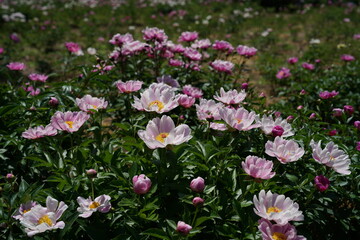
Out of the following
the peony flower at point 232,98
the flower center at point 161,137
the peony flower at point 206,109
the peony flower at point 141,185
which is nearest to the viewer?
the peony flower at point 141,185

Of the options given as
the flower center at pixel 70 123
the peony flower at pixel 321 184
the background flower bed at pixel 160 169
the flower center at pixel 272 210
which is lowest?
the background flower bed at pixel 160 169

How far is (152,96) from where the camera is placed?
1.62 metres

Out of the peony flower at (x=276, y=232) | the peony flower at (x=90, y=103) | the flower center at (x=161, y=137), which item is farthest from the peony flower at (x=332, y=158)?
the peony flower at (x=90, y=103)

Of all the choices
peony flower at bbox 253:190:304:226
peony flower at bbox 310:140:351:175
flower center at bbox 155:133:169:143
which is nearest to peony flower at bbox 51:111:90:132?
flower center at bbox 155:133:169:143

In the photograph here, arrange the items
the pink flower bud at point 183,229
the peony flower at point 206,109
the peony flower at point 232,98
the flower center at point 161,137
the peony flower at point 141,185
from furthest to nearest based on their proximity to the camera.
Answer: the peony flower at point 232,98 → the peony flower at point 206,109 → the flower center at point 161,137 → the peony flower at point 141,185 → the pink flower bud at point 183,229

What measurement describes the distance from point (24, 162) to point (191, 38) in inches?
66.5

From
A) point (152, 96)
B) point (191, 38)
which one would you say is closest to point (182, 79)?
point (191, 38)

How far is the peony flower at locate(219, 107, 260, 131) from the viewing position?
1515 millimetres

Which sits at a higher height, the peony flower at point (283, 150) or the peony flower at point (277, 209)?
the peony flower at point (283, 150)

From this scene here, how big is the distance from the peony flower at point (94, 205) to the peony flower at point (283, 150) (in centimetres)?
71

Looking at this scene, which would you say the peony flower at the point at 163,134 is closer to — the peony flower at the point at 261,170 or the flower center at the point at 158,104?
the flower center at the point at 158,104

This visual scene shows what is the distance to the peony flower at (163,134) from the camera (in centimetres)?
132

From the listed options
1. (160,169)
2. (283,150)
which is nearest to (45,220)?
(160,169)

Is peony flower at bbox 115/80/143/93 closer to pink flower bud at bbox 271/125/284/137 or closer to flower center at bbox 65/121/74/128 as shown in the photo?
flower center at bbox 65/121/74/128
